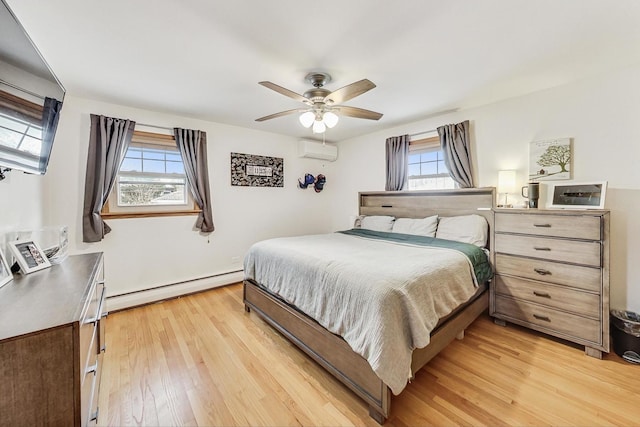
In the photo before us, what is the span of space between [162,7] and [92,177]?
218cm

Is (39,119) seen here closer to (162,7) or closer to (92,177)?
(162,7)

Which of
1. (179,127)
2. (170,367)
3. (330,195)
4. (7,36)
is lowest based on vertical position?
(170,367)

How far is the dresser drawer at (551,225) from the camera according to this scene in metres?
2.02

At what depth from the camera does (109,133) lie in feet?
9.23

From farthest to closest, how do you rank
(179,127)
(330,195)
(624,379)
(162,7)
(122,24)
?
(330,195), (179,127), (624,379), (122,24), (162,7)

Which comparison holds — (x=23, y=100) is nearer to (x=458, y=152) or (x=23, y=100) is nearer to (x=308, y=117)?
(x=308, y=117)

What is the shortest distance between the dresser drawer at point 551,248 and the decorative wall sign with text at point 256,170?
318 centimetres

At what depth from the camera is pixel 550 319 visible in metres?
2.22

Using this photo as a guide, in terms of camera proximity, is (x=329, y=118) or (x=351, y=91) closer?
(x=351, y=91)

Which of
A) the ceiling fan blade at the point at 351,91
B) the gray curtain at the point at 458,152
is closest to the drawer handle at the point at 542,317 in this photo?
the gray curtain at the point at 458,152

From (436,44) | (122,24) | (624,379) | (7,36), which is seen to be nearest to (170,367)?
(7,36)

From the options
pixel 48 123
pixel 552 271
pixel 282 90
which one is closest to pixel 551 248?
pixel 552 271

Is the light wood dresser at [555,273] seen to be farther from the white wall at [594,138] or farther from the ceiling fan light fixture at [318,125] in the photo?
the ceiling fan light fixture at [318,125]

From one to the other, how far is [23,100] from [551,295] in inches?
155
